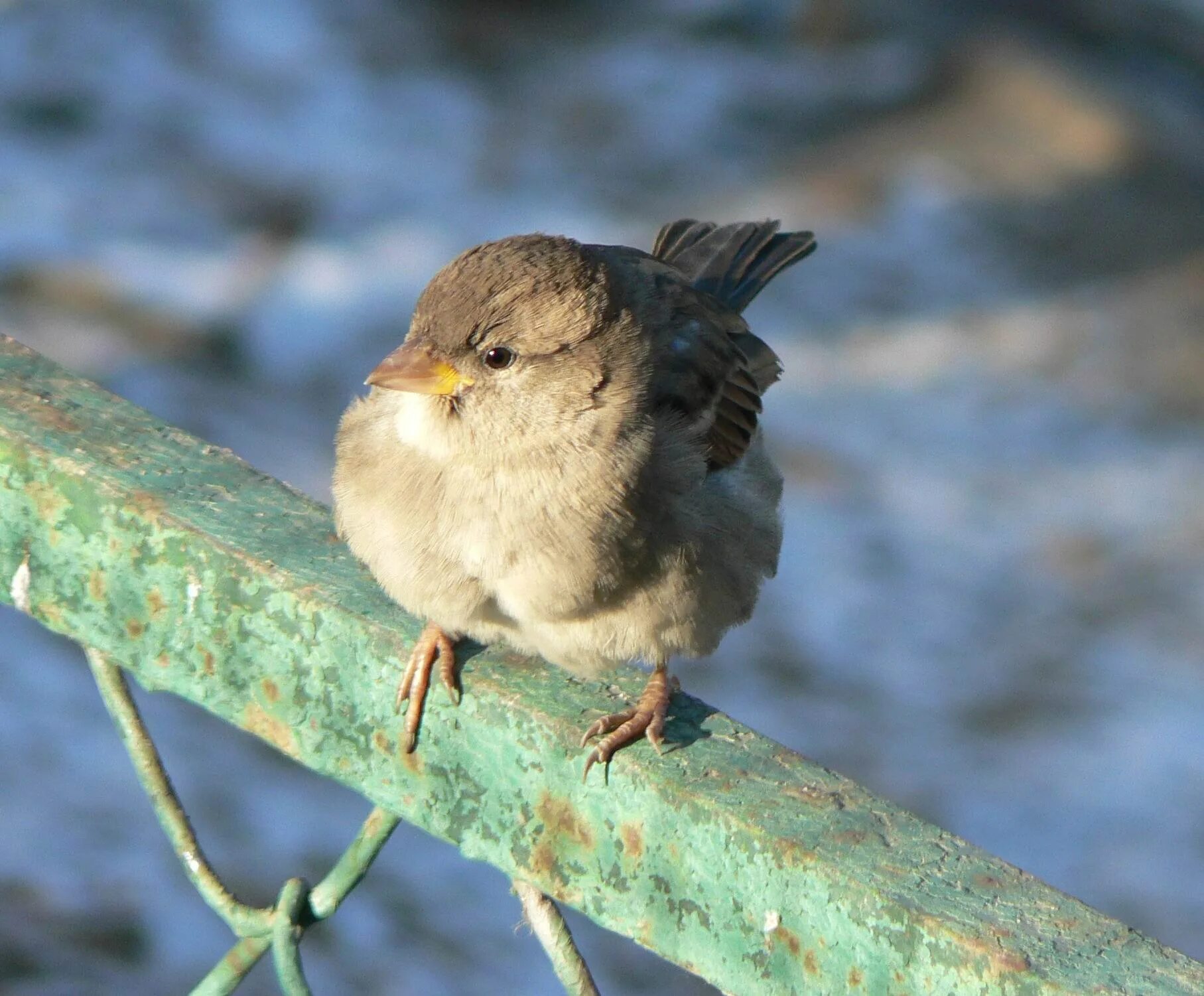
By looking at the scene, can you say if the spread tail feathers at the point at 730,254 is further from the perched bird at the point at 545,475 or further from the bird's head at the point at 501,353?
the bird's head at the point at 501,353

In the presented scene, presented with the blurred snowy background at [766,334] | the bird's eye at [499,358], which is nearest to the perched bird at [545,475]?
the bird's eye at [499,358]

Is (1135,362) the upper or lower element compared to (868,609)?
upper

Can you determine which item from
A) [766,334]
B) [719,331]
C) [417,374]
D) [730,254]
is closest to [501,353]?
[417,374]

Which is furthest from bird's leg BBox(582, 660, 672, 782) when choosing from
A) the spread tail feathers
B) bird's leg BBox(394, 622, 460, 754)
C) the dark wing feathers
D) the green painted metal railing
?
the spread tail feathers

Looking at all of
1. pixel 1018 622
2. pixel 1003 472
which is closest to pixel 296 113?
pixel 1003 472

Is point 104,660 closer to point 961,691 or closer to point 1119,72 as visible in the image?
point 961,691

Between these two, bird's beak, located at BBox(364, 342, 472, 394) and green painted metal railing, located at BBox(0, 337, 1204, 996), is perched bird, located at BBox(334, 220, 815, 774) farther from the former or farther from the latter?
green painted metal railing, located at BBox(0, 337, 1204, 996)
